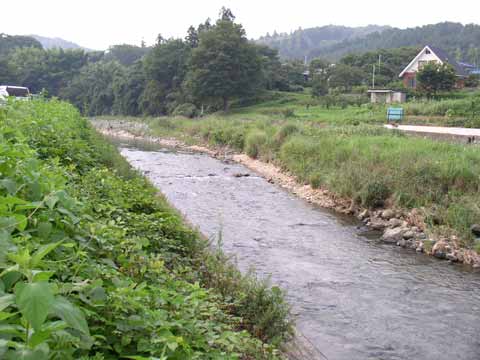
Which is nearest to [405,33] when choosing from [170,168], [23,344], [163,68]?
[163,68]

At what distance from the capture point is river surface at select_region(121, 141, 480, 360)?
6.81 meters

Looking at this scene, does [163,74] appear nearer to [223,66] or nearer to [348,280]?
[223,66]

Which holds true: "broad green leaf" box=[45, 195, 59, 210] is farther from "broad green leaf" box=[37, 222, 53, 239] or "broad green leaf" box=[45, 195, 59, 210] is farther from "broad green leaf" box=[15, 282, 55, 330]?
"broad green leaf" box=[15, 282, 55, 330]

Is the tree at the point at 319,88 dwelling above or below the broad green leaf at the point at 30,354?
above

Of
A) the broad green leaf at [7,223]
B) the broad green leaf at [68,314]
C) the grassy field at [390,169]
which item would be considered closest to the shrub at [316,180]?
the grassy field at [390,169]

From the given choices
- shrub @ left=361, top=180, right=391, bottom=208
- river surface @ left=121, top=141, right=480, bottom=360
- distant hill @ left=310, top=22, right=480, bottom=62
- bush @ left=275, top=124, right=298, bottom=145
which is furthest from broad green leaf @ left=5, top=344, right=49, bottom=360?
distant hill @ left=310, top=22, right=480, bottom=62

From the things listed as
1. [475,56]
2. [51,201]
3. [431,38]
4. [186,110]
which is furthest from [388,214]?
[431,38]

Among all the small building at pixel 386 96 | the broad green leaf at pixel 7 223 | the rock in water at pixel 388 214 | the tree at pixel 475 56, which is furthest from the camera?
the tree at pixel 475 56

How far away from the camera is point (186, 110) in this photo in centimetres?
5494

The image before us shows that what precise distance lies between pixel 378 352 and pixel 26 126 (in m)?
5.99

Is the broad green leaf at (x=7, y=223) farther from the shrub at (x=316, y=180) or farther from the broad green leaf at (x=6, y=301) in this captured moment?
the shrub at (x=316, y=180)

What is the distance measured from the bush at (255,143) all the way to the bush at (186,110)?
27692 mm

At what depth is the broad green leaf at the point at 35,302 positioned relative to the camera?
73.8 inches

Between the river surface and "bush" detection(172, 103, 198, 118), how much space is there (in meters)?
38.4
